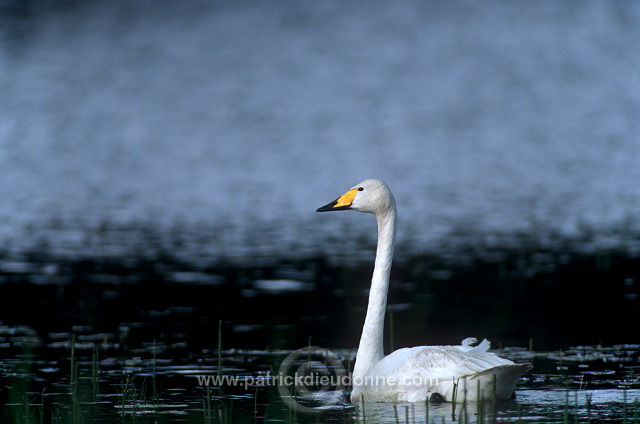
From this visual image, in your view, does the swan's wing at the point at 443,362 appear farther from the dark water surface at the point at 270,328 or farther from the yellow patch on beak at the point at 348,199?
the yellow patch on beak at the point at 348,199

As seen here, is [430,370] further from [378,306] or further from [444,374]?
[378,306]

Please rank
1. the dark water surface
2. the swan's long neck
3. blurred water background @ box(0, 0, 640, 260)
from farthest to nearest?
blurred water background @ box(0, 0, 640, 260) < the swan's long neck < the dark water surface

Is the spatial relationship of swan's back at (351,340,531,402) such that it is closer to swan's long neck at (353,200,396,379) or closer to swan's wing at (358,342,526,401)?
swan's wing at (358,342,526,401)

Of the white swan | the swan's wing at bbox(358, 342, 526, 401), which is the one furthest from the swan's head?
the swan's wing at bbox(358, 342, 526, 401)

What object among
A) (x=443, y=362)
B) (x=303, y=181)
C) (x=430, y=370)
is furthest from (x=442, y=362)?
(x=303, y=181)

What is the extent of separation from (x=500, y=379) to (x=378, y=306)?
5.47 feet

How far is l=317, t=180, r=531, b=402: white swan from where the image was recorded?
9.47m

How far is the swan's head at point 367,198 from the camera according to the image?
36.7ft

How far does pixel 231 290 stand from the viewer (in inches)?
679

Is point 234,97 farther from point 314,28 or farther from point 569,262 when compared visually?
point 569,262

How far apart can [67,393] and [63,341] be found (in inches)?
121

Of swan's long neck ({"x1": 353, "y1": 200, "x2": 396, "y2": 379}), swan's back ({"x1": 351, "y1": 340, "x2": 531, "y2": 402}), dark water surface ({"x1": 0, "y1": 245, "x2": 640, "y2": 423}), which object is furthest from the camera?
swan's long neck ({"x1": 353, "y1": 200, "x2": 396, "y2": 379})

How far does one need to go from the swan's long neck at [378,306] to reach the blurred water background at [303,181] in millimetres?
193

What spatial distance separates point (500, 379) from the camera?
9.52 m
